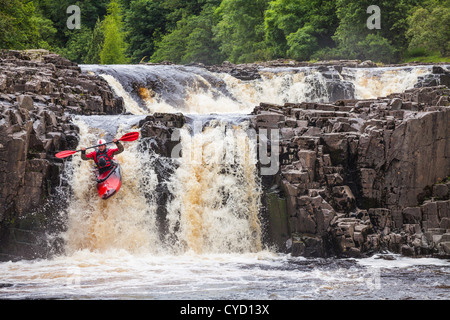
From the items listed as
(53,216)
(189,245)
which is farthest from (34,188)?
(189,245)

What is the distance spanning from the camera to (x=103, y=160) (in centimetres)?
1683

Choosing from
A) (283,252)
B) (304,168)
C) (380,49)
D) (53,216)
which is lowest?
(283,252)

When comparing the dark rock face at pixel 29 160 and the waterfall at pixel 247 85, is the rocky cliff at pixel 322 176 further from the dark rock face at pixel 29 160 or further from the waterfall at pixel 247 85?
the waterfall at pixel 247 85

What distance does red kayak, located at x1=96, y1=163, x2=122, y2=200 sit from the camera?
665 inches

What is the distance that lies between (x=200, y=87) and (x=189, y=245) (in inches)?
467

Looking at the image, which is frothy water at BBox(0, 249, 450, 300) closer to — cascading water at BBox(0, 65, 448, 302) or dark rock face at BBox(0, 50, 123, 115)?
cascading water at BBox(0, 65, 448, 302)

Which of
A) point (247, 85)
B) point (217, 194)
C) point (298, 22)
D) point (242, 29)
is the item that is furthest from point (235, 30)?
point (217, 194)

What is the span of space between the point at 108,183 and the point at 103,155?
0.80m

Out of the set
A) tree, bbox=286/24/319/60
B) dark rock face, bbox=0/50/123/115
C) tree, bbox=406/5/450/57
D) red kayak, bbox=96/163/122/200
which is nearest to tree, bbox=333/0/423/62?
tree, bbox=406/5/450/57

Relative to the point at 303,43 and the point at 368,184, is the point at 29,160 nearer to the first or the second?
the point at 368,184

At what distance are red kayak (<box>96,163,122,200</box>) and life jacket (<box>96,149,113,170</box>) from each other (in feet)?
0.68

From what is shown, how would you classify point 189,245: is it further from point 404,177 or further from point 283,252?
point 404,177

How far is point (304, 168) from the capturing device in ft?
57.5

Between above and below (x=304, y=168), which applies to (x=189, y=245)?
below
